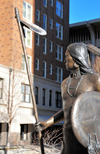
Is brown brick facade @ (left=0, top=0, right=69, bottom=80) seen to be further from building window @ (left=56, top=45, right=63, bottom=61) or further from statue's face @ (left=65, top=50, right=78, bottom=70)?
statue's face @ (left=65, top=50, right=78, bottom=70)

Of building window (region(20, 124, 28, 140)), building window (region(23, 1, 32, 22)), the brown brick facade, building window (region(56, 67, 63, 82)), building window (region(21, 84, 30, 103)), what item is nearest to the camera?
the brown brick facade

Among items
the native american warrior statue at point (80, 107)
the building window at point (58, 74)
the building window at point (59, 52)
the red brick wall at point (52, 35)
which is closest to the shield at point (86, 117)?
the native american warrior statue at point (80, 107)

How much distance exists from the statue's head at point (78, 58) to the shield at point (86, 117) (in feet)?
1.30

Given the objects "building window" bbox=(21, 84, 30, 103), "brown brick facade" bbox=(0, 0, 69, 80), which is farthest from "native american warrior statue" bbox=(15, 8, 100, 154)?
"building window" bbox=(21, 84, 30, 103)

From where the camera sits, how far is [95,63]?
3068 mm

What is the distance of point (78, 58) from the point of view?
2.82 metres

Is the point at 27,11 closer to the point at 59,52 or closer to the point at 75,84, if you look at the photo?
the point at 59,52

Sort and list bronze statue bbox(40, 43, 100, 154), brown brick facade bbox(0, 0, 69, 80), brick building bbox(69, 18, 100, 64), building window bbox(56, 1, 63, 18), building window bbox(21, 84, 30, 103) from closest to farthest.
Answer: bronze statue bbox(40, 43, 100, 154) → brown brick facade bbox(0, 0, 69, 80) → building window bbox(21, 84, 30, 103) → building window bbox(56, 1, 63, 18) → brick building bbox(69, 18, 100, 64)

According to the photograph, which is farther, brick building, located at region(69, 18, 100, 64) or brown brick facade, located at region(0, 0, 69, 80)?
brick building, located at region(69, 18, 100, 64)

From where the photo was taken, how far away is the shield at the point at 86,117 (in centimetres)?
233

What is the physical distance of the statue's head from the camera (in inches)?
111

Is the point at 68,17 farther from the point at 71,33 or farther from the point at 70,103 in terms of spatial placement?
the point at 70,103

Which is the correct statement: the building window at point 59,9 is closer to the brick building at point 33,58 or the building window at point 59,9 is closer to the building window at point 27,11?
the brick building at point 33,58

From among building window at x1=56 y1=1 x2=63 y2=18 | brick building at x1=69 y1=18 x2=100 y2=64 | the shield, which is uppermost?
building window at x1=56 y1=1 x2=63 y2=18
